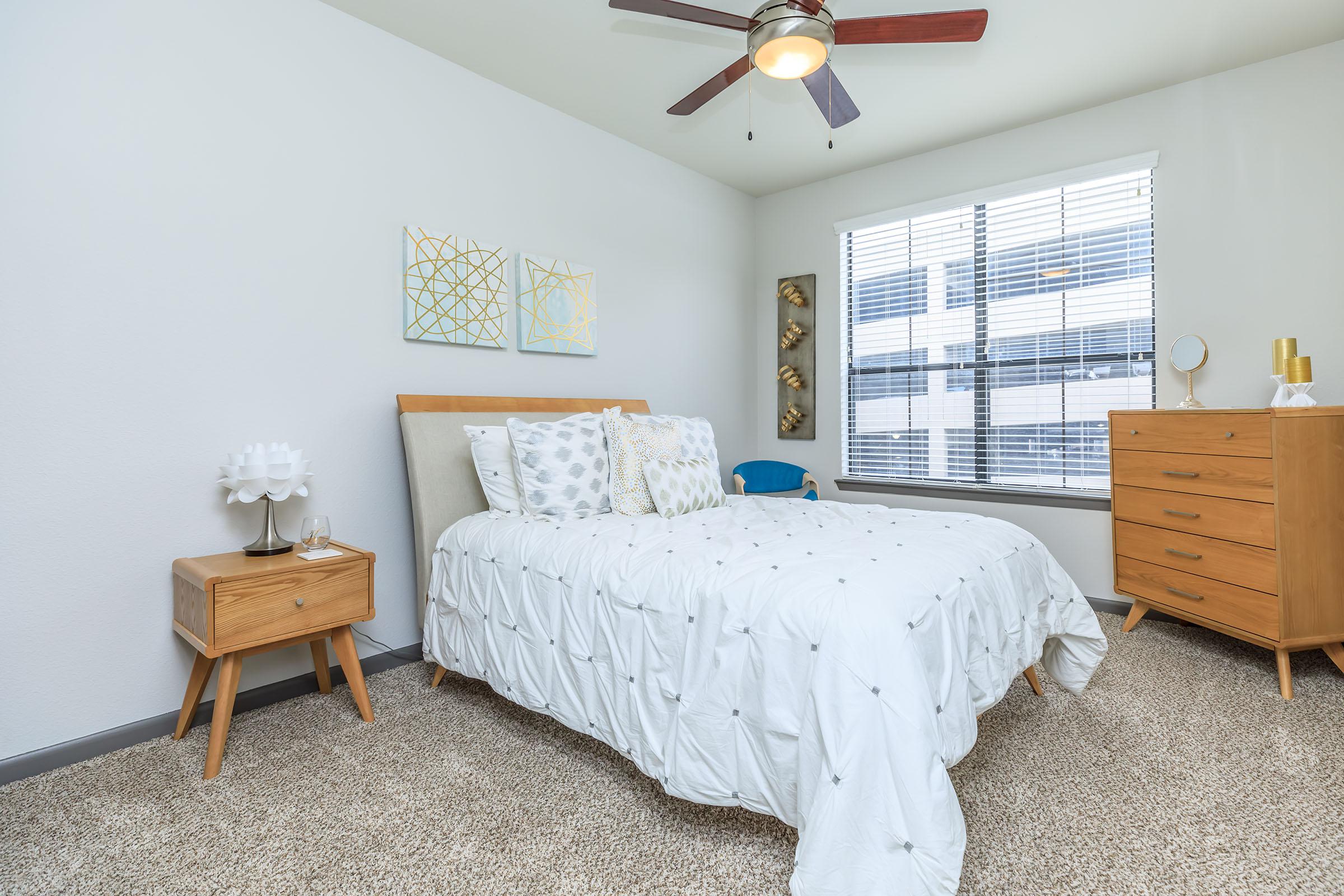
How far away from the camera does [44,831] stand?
1610 millimetres

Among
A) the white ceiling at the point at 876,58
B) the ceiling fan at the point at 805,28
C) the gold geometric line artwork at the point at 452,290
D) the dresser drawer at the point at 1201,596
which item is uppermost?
the white ceiling at the point at 876,58

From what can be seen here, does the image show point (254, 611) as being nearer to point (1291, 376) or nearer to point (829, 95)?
point (829, 95)

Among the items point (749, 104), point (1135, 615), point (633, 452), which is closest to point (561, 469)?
point (633, 452)

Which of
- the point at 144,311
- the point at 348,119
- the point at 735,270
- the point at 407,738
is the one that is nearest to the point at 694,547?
the point at 407,738

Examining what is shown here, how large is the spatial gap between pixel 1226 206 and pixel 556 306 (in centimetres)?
333

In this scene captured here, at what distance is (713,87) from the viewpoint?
2.46 m


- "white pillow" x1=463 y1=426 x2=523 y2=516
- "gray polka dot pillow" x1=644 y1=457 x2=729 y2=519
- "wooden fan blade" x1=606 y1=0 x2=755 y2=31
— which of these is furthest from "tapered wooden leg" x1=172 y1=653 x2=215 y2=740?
"wooden fan blade" x1=606 y1=0 x2=755 y2=31

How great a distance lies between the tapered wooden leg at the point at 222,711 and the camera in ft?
6.07

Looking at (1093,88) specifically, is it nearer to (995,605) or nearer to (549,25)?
(549,25)

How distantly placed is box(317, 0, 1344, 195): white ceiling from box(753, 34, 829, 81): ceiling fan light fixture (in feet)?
1.91

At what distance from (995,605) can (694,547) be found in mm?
825

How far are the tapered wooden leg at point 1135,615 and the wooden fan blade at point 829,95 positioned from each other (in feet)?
8.78

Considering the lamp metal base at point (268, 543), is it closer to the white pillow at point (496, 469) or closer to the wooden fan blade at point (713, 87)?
the white pillow at point (496, 469)

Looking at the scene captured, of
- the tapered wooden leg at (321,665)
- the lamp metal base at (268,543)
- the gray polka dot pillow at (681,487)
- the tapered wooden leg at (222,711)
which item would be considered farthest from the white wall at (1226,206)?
the tapered wooden leg at (222,711)
